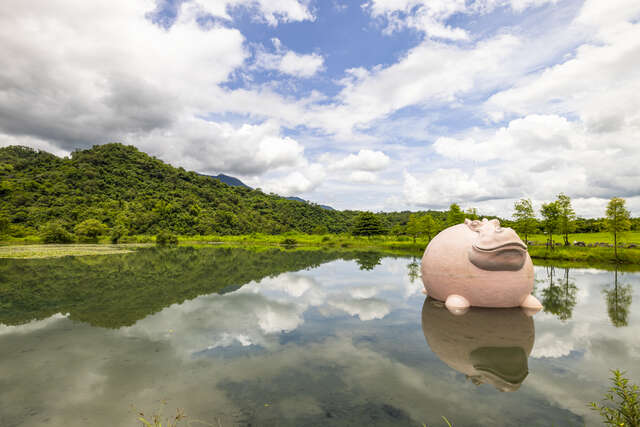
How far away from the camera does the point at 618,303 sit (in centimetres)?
1035

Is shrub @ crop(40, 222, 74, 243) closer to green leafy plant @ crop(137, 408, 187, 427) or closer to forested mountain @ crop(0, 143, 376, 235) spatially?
forested mountain @ crop(0, 143, 376, 235)

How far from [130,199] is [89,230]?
23.4m

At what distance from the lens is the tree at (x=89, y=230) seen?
4825 centimetres

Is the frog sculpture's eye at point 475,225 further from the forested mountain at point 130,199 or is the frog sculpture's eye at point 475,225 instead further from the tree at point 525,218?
the forested mountain at point 130,199

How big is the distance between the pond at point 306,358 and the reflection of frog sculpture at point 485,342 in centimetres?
4

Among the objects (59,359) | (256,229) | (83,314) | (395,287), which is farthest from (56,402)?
(256,229)

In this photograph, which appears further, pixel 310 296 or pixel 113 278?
pixel 113 278

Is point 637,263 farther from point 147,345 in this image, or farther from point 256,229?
point 256,229

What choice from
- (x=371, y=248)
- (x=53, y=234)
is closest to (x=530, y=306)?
(x=371, y=248)

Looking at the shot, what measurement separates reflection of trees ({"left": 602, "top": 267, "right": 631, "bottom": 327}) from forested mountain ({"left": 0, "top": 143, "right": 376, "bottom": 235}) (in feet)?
207

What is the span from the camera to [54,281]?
14539 millimetres

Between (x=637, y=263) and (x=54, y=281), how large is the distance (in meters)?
36.3

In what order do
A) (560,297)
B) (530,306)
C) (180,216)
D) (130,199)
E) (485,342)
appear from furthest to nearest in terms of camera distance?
(130,199) → (180,216) → (560,297) → (530,306) → (485,342)

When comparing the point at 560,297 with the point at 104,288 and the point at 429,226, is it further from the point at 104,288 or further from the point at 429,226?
the point at 429,226
